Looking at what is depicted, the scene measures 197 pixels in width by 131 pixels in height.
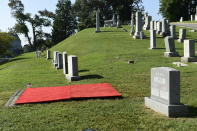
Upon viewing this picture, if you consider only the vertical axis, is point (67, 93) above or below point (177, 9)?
below

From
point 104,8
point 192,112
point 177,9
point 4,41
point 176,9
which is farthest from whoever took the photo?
point 104,8

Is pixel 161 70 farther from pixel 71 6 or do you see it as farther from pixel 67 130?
pixel 71 6

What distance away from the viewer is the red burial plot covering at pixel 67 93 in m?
11.4

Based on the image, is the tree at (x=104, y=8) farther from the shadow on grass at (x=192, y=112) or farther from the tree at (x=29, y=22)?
the shadow on grass at (x=192, y=112)

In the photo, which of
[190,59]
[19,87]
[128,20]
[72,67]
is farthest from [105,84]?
[128,20]

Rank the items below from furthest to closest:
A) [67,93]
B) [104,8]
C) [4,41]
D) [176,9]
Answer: [104,8]
[176,9]
[4,41]
[67,93]

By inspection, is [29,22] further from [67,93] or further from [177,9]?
[67,93]

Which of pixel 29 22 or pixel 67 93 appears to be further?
pixel 29 22

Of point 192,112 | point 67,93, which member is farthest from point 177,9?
point 192,112

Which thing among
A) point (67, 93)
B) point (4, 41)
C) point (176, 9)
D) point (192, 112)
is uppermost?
point (176, 9)

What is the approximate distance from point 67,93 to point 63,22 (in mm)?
83712

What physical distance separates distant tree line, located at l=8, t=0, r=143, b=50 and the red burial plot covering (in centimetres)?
6323

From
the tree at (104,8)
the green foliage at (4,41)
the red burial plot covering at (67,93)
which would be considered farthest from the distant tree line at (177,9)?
the red burial plot covering at (67,93)

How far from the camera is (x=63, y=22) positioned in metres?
94.5
